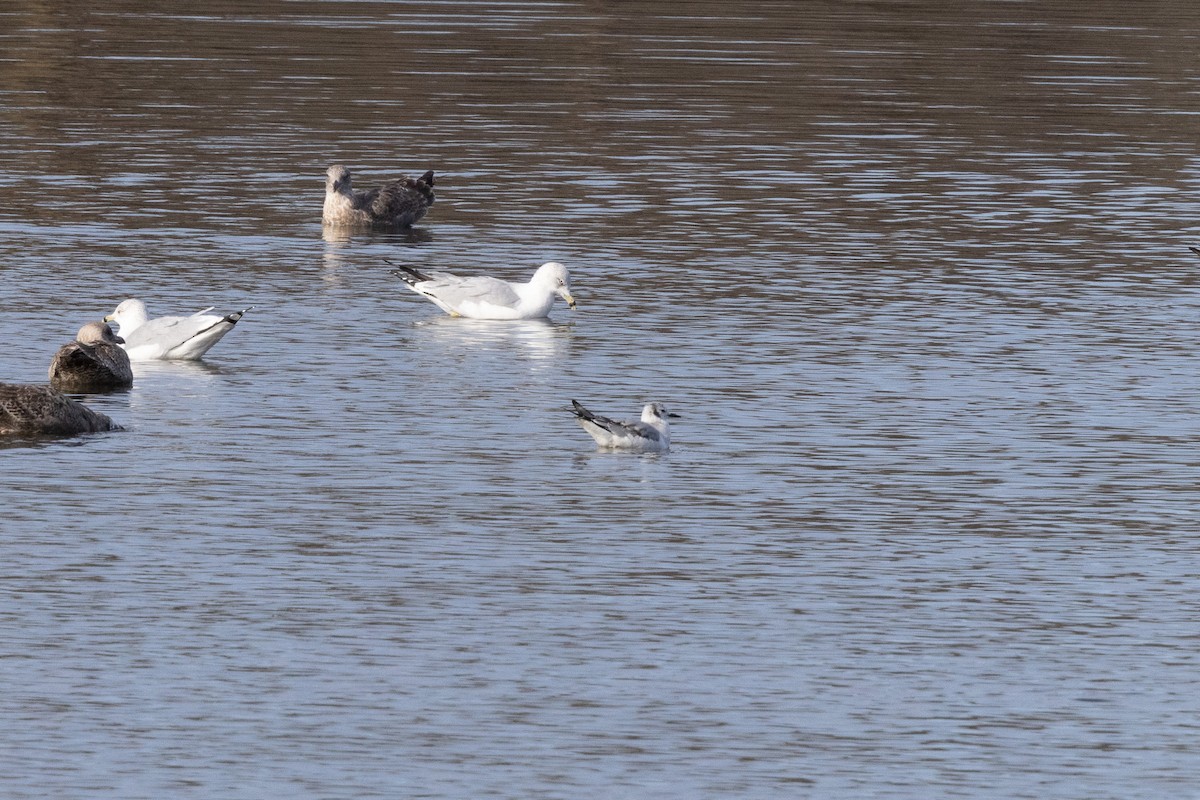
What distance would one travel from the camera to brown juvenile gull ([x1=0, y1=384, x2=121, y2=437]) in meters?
18.5

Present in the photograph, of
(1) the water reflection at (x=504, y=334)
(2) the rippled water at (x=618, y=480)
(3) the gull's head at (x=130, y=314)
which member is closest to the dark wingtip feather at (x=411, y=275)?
(1) the water reflection at (x=504, y=334)

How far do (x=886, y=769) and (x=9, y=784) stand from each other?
3.80 meters

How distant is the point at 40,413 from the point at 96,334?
77.0 inches

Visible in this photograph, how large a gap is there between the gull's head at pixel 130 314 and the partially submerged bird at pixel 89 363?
161 cm

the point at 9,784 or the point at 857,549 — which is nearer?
the point at 9,784

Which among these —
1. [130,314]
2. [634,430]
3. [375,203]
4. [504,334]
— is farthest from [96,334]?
[375,203]

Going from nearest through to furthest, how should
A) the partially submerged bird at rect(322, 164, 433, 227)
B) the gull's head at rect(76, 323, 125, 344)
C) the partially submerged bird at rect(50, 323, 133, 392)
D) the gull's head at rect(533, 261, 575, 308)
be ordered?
1. the partially submerged bird at rect(50, 323, 133, 392)
2. the gull's head at rect(76, 323, 125, 344)
3. the gull's head at rect(533, 261, 575, 308)
4. the partially submerged bird at rect(322, 164, 433, 227)

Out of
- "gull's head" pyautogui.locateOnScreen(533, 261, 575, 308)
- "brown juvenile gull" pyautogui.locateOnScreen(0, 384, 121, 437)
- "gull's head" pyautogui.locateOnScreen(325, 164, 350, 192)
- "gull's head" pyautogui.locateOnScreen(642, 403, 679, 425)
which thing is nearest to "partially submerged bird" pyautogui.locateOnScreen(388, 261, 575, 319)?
"gull's head" pyautogui.locateOnScreen(533, 261, 575, 308)

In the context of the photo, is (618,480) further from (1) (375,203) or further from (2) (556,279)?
(1) (375,203)

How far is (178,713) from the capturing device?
12148 mm

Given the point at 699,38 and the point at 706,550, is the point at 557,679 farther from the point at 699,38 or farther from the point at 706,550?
the point at 699,38

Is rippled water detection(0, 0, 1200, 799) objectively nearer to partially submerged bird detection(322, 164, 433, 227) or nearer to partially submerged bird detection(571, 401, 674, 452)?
partially submerged bird detection(571, 401, 674, 452)

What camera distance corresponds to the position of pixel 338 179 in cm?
3128

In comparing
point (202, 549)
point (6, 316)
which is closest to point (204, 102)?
point (6, 316)
